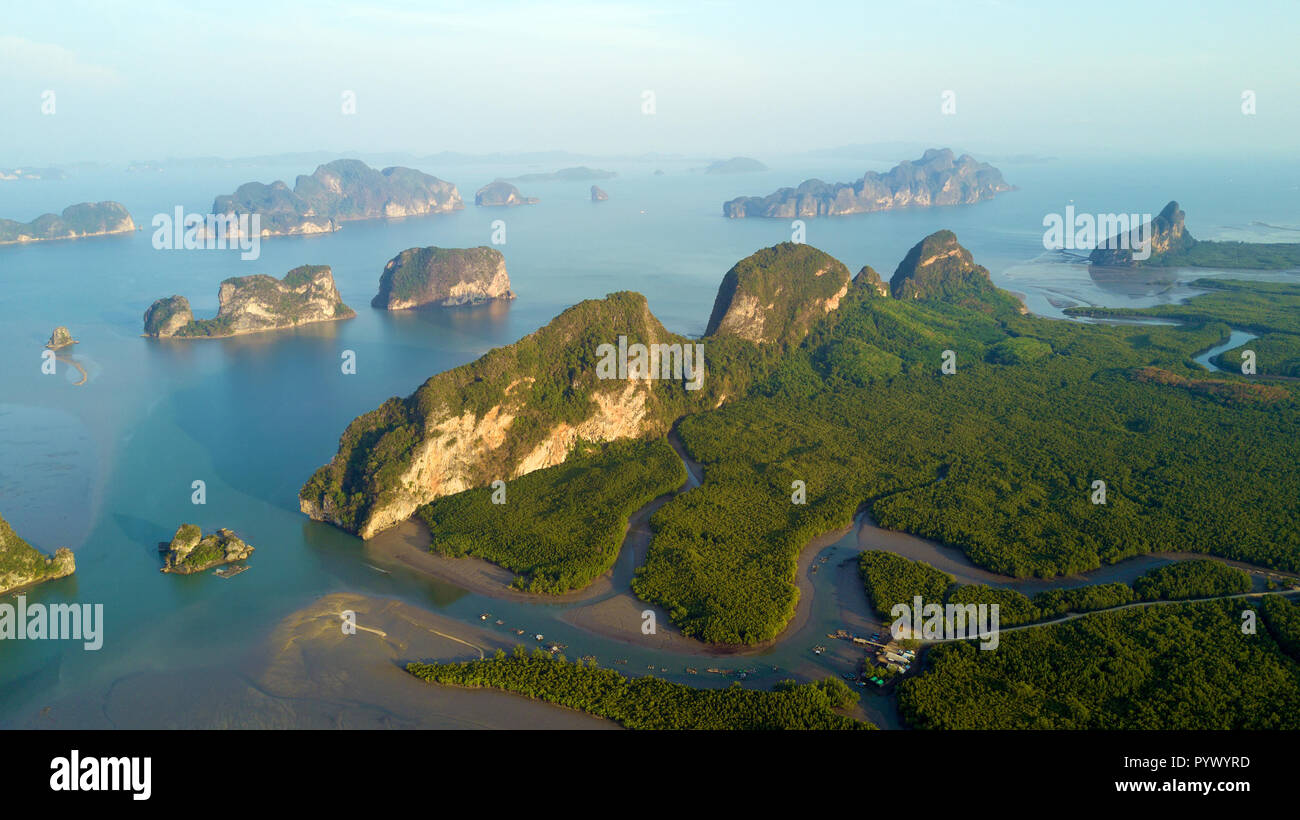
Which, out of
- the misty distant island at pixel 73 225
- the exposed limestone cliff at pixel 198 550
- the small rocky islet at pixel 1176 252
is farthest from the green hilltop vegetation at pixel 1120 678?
the misty distant island at pixel 73 225

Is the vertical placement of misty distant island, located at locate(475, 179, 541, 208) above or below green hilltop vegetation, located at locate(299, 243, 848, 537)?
above

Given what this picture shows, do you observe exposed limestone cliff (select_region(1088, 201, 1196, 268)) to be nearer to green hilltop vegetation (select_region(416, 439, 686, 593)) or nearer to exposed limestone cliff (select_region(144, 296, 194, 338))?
green hilltop vegetation (select_region(416, 439, 686, 593))

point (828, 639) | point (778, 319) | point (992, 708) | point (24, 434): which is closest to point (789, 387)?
point (778, 319)

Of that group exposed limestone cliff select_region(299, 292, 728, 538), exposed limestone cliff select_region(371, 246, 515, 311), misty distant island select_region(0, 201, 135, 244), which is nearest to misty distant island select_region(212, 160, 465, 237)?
misty distant island select_region(0, 201, 135, 244)

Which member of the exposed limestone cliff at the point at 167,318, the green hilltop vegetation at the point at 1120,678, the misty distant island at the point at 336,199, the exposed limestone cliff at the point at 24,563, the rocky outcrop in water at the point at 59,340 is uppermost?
the misty distant island at the point at 336,199

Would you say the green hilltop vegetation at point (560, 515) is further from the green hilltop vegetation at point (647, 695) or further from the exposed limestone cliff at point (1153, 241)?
the exposed limestone cliff at point (1153, 241)

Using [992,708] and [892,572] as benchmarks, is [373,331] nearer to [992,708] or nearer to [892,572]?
[892,572]
